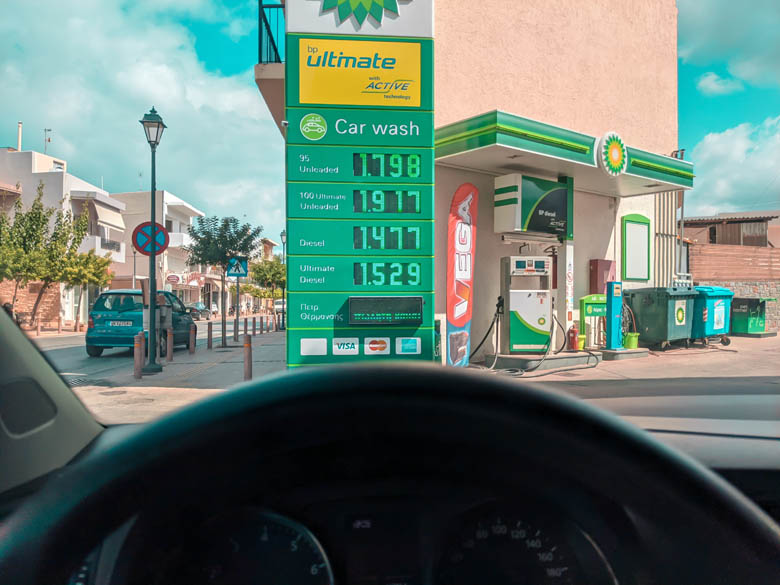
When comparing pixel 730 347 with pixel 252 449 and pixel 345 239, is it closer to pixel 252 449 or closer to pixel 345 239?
pixel 345 239

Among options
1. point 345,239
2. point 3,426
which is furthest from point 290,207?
point 3,426

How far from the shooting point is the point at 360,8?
22.9 feet

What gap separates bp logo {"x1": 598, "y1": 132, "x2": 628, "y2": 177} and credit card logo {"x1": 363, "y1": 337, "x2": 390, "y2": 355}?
238 inches

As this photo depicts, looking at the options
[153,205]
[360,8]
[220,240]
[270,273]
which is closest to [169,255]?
[270,273]

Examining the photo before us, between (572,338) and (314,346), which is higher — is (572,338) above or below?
below

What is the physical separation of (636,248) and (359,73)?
9.85 metres

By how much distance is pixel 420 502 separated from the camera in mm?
799

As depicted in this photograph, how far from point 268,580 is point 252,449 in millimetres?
310

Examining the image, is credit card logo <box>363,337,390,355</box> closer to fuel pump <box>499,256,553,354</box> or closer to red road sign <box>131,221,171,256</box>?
fuel pump <box>499,256,553,354</box>

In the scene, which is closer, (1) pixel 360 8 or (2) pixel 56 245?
(2) pixel 56 245

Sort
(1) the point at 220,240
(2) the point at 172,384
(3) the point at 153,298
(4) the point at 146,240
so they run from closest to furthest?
(2) the point at 172,384 < (4) the point at 146,240 < (3) the point at 153,298 < (1) the point at 220,240

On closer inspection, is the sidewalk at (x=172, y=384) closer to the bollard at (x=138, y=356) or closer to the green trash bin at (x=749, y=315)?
the bollard at (x=138, y=356)

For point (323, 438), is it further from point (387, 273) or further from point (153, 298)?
point (153, 298)

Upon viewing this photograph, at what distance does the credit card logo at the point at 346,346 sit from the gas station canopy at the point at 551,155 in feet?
13.3
